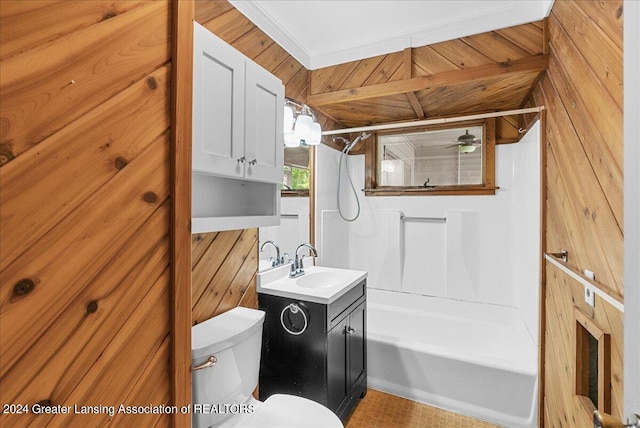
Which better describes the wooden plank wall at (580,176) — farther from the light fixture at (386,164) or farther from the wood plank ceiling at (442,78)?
the light fixture at (386,164)

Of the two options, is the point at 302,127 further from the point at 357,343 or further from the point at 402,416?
the point at 402,416

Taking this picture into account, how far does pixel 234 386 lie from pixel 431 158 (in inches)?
104

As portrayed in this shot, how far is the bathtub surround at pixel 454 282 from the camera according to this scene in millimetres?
1932

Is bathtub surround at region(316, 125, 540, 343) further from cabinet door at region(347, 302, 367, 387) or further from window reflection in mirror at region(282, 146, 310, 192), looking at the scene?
cabinet door at region(347, 302, 367, 387)

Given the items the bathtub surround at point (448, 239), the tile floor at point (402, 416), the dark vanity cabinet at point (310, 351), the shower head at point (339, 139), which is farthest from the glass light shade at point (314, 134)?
the tile floor at point (402, 416)

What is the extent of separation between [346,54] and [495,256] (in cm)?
222

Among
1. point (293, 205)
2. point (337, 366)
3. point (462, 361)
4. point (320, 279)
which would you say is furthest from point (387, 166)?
point (337, 366)

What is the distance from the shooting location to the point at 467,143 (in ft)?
9.50

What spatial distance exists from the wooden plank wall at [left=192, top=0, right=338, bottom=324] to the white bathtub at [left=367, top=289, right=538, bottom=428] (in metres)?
1.13

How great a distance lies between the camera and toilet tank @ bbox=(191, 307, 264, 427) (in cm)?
119

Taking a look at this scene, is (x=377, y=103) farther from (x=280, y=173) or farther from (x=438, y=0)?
(x=280, y=173)

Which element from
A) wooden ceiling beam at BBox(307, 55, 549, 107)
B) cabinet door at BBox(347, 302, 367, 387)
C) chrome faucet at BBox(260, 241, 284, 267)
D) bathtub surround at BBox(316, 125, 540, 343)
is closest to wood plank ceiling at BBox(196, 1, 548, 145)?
wooden ceiling beam at BBox(307, 55, 549, 107)

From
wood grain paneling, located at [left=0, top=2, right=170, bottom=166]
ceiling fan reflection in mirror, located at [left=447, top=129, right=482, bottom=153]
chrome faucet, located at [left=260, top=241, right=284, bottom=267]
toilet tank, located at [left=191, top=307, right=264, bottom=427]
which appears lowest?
toilet tank, located at [left=191, top=307, right=264, bottom=427]

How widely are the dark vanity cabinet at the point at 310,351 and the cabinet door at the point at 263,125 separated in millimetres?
776
